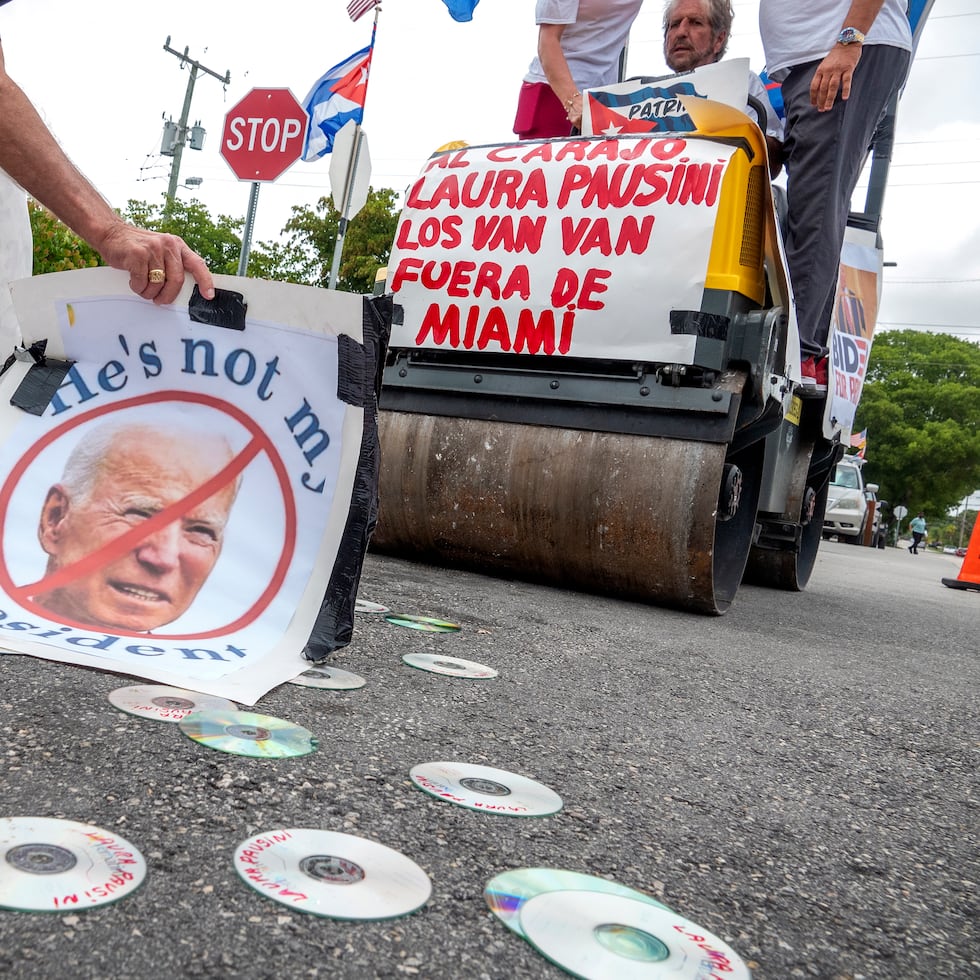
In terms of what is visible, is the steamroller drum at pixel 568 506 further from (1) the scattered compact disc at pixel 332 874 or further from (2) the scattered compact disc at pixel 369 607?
(1) the scattered compact disc at pixel 332 874

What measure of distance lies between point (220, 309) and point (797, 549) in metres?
3.69

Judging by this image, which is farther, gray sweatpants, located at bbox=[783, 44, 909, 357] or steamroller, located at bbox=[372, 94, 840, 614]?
gray sweatpants, located at bbox=[783, 44, 909, 357]

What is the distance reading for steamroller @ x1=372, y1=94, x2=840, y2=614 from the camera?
3.09m

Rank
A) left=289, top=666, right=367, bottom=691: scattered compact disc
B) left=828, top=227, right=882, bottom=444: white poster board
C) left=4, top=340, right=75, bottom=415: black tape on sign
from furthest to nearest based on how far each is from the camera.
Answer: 1. left=828, top=227, right=882, bottom=444: white poster board
2. left=4, top=340, right=75, bottom=415: black tape on sign
3. left=289, top=666, right=367, bottom=691: scattered compact disc

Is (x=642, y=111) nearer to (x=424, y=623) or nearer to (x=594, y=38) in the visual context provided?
(x=594, y=38)

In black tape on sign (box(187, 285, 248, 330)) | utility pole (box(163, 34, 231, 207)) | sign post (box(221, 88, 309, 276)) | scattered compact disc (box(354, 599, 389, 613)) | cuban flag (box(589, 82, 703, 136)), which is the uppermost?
utility pole (box(163, 34, 231, 207))

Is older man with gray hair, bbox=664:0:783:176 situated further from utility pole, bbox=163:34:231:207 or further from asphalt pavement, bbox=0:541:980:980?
utility pole, bbox=163:34:231:207

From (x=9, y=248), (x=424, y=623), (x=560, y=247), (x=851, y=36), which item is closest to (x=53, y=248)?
(x=560, y=247)

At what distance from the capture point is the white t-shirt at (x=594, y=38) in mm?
4004

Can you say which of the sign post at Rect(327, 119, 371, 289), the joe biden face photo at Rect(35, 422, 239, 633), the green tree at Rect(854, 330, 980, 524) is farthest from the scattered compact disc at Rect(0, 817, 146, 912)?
the green tree at Rect(854, 330, 980, 524)

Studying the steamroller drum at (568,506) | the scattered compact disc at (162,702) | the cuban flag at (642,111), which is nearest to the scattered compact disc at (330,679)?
the scattered compact disc at (162,702)

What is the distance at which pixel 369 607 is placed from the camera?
2.46m

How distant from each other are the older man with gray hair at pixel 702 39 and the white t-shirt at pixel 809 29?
0.45ft

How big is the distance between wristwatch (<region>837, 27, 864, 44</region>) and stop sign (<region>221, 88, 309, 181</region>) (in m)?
6.12
